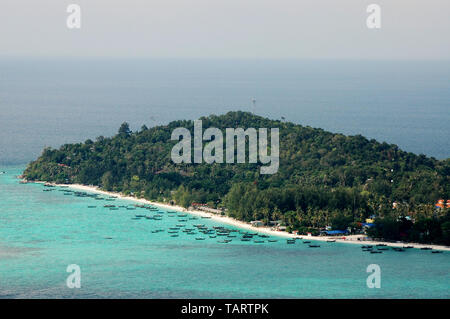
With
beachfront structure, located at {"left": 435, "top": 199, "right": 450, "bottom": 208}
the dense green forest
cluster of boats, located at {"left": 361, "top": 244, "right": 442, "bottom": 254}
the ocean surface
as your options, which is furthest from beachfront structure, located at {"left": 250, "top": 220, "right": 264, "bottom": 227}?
the ocean surface

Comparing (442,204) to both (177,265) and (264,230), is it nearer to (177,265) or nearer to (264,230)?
(264,230)

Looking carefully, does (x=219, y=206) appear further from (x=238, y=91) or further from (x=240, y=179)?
(x=238, y=91)

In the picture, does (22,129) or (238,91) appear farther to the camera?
(238,91)

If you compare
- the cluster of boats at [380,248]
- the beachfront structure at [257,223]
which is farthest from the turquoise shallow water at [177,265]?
the beachfront structure at [257,223]

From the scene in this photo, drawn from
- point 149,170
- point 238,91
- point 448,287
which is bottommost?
point 448,287

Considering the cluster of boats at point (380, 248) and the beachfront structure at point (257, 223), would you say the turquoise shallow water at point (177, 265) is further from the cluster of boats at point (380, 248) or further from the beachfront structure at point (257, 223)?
the beachfront structure at point (257, 223)

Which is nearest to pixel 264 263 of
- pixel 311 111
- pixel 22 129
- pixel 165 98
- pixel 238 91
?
pixel 22 129

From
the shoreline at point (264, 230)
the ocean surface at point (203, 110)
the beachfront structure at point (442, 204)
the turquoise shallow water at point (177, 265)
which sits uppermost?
the ocean surface at point (203, 110)

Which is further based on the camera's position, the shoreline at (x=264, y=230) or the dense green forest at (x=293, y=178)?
the dense green forest at (x=293, y=178)
